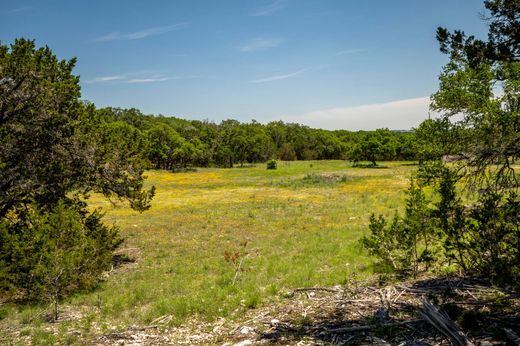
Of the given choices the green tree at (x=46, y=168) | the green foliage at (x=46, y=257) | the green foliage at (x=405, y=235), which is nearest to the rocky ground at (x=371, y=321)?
the green foliage at (x=405, y=235)

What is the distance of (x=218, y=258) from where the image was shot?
19312 mm

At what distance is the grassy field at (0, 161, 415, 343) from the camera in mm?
11352

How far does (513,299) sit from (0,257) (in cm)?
1527

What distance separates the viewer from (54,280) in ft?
41.1

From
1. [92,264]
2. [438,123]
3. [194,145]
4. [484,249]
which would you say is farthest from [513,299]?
[194,145]

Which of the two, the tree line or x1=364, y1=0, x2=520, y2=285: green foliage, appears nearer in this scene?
x1=364, y1=0, x2=520, y2=285: green foliage

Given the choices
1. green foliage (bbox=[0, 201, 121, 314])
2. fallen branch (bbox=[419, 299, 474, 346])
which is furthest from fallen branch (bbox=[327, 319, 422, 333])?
green foliage (bbox=[0, 201, 121, 314])

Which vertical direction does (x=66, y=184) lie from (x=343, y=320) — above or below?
above

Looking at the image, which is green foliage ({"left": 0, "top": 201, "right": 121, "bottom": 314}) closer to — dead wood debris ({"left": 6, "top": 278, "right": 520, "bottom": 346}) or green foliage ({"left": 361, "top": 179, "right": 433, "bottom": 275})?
dead wood debris ({"left": 6, "top": 278, "right": 520, "bottom": 346})

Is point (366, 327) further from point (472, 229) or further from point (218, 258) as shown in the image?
point (218, 258)

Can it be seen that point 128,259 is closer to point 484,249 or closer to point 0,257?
point 0,257

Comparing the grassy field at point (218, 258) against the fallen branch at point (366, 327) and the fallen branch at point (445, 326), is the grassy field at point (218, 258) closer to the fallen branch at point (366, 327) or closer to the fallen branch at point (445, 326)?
the fallen branch at point (366, 327)

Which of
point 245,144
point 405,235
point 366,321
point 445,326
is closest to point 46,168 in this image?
point 366,321

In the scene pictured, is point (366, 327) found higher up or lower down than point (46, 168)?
lower down
